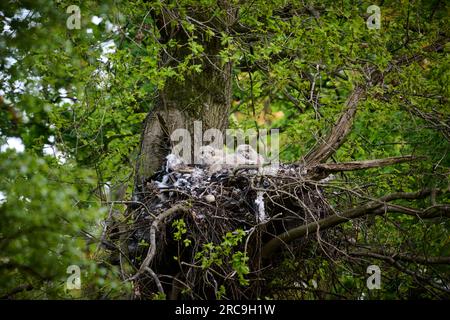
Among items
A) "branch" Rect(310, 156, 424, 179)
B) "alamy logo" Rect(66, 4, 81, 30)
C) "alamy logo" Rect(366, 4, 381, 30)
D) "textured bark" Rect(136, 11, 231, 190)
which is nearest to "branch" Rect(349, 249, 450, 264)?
"branch" Rect(310, 156, 424, 179)

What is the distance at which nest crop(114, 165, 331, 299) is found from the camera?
732 cm

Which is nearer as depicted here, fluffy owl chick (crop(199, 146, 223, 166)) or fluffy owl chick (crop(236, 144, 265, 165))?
fluffy owl chick (crop(199, 146, 223, 166))

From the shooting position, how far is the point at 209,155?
27.8 feet

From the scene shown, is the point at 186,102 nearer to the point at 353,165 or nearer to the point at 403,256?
the point at 353,165

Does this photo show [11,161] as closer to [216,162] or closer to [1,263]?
[1,263]

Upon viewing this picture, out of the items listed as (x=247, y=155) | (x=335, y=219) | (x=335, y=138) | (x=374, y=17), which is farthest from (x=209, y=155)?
(x=374, y=17)

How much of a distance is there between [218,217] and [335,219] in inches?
44.8

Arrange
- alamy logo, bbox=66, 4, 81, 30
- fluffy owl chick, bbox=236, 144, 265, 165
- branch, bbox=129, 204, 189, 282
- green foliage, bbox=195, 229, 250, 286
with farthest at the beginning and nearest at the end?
1. fluffy owl chick, bbox=236, 144, 265, 165
2. alamy logo, bbox=66, 4, 81, 30
3. green foliage, bbox=195, 229, 250, 286
4. branch, bbox=129, 204, 189, 282

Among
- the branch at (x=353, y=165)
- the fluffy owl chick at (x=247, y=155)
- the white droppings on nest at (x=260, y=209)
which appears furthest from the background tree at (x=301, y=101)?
the fluffy owl chick at (x=247, y=155)

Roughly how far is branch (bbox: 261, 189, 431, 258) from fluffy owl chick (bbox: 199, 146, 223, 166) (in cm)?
126

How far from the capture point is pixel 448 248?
8.34m

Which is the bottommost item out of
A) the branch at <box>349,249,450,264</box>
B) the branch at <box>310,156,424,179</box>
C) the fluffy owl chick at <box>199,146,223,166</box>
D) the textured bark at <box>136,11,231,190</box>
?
the branch at <box>349,249,450,264</box>

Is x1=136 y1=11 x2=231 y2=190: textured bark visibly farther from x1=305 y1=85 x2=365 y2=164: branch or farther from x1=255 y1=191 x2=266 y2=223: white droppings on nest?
x1=255 y1=191 x2=266 y2=223: white droppings on nest
